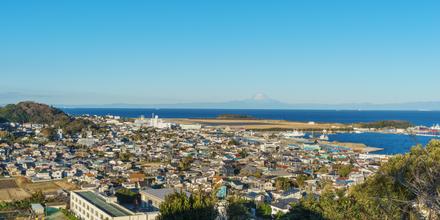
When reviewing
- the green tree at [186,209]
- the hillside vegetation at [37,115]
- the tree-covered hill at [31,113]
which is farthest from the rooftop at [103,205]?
the tree-covered hill at [31,113]

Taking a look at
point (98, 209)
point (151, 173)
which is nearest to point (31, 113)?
point (151, 173)

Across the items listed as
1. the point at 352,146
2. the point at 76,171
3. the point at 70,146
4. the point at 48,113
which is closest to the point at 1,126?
the point at 48,113

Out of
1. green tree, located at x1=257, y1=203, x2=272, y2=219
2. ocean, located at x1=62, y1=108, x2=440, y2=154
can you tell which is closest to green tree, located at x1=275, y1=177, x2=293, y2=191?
green tree, located at x1=257, y1=203, x2=272, y2=219

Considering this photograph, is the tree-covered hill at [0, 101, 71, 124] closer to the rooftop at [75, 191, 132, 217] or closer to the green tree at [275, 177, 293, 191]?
the green tree at [275, 177, 293, 191]

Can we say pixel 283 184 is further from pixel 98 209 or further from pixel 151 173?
pixel 98 209

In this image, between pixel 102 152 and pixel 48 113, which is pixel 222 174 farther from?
pixel 48 113

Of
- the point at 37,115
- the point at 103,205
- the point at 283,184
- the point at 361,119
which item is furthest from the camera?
the point at 361,119
